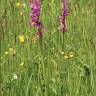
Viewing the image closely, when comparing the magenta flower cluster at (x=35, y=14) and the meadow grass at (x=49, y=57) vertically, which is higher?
the magenta flower cluster at (x=35, y=14)

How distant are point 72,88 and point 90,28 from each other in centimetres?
111

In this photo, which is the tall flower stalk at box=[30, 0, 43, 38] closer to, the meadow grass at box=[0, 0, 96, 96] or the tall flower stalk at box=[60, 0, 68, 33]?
the meadow grass at box=[0, 0, 96, 96]

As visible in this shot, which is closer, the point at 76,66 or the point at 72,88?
the point at 72,88

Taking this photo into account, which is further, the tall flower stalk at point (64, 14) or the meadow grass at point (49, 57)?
the tall flower stalk at point (64, 14)

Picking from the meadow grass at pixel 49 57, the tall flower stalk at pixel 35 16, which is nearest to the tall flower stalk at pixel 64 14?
the meadow grass at pixel 49 57

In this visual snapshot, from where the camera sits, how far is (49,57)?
2.54 m

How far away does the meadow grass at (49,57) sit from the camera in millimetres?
2338

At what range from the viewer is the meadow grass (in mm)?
2338

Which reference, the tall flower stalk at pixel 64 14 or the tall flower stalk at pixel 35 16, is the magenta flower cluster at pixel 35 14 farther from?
the tall flower stalk at pixel 64 14

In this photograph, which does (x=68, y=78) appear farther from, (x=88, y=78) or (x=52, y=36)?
(x=52, y=36)

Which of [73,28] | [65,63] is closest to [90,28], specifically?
[73,28]

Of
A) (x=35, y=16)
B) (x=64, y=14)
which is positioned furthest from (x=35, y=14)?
(x=64, y=14)

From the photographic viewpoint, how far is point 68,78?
2.31 metres

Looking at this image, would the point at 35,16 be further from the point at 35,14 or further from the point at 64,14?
the point at 64,14
